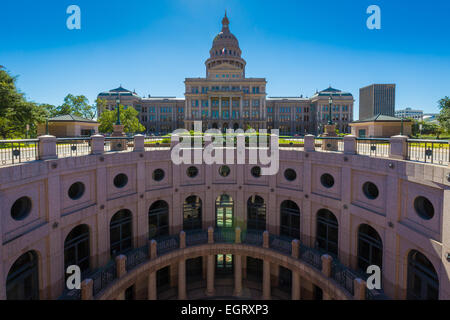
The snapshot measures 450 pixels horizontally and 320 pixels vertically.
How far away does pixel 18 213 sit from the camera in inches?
443

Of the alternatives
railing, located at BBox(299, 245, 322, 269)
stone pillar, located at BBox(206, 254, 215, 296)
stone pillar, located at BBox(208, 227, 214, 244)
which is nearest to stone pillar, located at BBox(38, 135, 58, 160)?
stone pillar, located at BBox(208, 227, 214, 244)

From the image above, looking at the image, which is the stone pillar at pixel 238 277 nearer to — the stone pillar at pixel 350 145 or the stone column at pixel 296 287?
the stone column at pixel 296 287

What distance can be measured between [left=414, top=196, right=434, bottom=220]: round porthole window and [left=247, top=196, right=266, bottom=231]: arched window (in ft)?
34.6

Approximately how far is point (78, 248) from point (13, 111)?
19553 mm

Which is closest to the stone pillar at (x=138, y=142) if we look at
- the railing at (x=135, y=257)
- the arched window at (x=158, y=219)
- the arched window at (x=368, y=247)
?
the arched window at (x=158, y=219)

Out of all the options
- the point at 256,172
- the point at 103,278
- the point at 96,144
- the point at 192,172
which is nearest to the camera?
the point at 103,278

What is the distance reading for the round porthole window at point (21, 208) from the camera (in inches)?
436

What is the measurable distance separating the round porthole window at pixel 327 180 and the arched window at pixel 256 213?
5337 millimetres

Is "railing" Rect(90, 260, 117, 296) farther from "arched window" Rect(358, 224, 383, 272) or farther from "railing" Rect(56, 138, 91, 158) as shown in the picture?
"arched window" Rect(358, 224, 383, 272)

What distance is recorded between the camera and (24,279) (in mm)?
11484

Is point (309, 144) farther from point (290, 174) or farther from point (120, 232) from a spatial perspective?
point (120, 232)

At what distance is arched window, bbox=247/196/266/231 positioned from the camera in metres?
20.0

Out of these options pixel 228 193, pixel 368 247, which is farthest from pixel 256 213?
pixel 368 247
